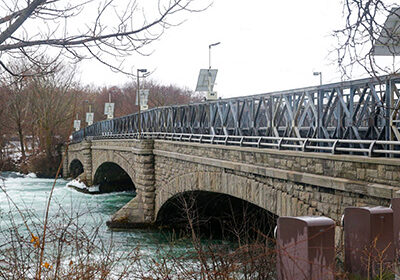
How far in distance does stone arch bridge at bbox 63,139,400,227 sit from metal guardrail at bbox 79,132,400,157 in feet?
0.49

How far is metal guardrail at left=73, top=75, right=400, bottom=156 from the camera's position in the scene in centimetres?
715

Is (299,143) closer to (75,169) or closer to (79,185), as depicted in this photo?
(79,185)

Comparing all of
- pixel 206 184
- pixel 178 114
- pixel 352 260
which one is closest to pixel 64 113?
pixel 178 114

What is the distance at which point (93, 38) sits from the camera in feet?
17.9

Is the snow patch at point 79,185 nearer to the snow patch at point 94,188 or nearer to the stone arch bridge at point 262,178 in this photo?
the snow patch at point 94,188

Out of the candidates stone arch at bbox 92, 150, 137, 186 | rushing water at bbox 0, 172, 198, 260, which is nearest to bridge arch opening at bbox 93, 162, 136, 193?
stone arch at bbox 92, 150, 137, 186

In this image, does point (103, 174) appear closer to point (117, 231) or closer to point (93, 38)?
point (117, 231)

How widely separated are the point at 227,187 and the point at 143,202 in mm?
7892

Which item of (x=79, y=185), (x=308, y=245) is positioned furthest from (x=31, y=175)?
(x=308, y=245)

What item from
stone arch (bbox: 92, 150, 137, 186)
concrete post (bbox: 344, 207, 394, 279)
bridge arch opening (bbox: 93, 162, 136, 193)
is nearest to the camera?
concrete post (bbox: 344, 207, 394, 279)

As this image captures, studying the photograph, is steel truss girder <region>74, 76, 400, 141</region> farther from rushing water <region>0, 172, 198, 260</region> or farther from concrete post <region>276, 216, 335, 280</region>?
rushing water <region>0, 172, 198, 260</region>

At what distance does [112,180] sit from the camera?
33.5 meters

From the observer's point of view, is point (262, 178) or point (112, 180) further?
point (112, 180)

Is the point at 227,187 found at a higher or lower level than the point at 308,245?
lower
